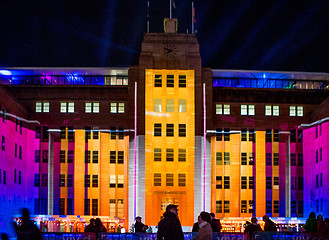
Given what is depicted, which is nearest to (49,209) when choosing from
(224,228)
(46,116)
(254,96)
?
(46,116)

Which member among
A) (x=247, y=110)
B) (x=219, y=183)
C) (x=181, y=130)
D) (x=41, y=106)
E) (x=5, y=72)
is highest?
(x=5, y=72)

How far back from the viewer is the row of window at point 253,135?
58938mm

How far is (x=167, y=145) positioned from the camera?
2224 inches

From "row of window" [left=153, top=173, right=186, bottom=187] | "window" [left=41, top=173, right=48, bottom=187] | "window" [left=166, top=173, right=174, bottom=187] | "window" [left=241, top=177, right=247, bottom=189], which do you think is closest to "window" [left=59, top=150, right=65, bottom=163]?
"window" [left=41, top=173, right=48, bottom=187]

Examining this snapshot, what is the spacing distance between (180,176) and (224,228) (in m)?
6.54

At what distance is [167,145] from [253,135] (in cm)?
934

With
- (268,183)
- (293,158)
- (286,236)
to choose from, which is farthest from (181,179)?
(286,236)

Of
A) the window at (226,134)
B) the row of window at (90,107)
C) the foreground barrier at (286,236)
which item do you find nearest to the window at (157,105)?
the row of window at (90,107)

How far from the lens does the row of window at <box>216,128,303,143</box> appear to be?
5894 cm

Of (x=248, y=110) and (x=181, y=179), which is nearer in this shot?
(x=181, y=179)

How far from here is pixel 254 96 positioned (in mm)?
60094

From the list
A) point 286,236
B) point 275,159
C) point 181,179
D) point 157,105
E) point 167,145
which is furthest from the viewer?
point 275,159

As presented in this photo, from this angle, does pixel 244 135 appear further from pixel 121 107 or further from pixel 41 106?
Result: pixel 41 106

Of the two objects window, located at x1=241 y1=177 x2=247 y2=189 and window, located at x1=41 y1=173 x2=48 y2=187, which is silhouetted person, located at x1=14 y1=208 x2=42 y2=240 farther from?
window, located at x1=241 y1=177 x2=247 y2=189
